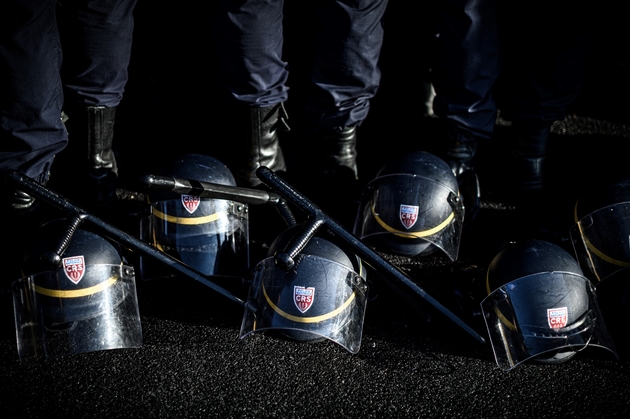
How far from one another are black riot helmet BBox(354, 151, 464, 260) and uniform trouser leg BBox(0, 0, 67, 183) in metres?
1.18

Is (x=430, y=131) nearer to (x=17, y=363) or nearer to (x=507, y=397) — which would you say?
(x=507, y=397)

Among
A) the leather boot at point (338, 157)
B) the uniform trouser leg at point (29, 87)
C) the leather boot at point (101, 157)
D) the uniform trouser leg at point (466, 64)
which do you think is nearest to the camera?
the uniform trouser leg at point (29, 87)

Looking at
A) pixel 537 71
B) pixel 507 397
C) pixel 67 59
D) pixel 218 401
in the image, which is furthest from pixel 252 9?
pixel 507 397

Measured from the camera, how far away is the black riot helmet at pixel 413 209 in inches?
87.7

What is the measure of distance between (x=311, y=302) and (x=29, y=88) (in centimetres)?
123

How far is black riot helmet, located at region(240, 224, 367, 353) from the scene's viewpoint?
1.91m

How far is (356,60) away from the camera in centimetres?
239

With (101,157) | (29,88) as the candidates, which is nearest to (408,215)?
(101,157)

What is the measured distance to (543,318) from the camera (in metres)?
1.88

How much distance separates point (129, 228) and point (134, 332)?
2.21ft

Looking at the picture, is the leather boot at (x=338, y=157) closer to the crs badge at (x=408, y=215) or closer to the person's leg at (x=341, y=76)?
the person's leg at (x=341, y=76)

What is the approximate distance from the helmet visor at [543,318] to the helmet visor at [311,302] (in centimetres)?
43

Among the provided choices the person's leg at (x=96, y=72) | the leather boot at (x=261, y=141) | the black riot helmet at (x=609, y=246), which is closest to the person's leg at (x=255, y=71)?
the leather boot at (x=261, y=141)

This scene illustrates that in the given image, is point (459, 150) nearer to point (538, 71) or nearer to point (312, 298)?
point (538, 71)
